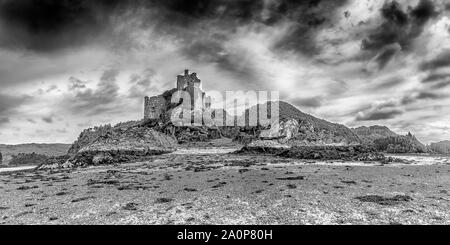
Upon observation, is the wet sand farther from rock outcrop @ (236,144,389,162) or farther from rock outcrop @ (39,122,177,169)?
rock outcrop @ (39,122,177,169)

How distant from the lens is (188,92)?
7136 inches

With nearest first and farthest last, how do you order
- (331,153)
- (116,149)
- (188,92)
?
(331,153)
(116,149)
(188,92)

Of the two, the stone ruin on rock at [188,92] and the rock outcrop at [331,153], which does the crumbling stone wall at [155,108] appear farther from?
the rock outcrop at [331,153]

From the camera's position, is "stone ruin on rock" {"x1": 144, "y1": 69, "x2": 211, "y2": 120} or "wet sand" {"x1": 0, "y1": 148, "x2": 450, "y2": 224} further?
"stone ruin on rock" {"x1": 144, "y1": 69, "x2": 211, "y2": 120}

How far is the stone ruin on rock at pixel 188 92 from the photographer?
179 m

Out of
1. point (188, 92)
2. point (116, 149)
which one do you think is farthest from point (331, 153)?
point (188, 92)

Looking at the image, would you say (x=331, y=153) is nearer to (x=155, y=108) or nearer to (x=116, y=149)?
(x=116, y=149)

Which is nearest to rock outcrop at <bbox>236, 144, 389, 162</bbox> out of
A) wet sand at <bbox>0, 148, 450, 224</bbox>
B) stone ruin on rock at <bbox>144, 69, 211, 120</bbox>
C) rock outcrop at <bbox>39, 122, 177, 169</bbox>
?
rock outcrop at <bbox>39, 122, 177, 169</bbox>

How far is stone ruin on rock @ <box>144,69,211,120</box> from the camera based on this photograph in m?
179
